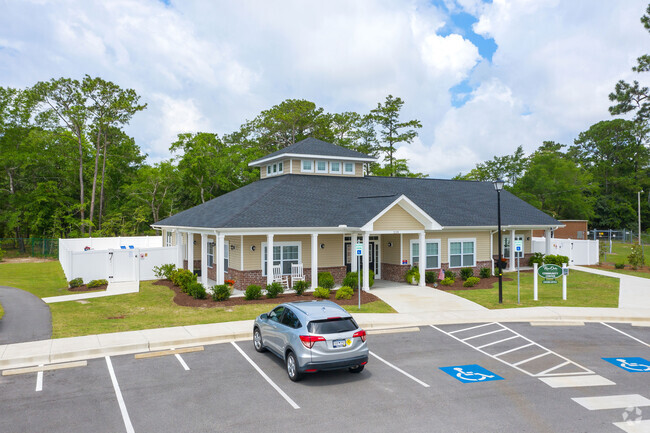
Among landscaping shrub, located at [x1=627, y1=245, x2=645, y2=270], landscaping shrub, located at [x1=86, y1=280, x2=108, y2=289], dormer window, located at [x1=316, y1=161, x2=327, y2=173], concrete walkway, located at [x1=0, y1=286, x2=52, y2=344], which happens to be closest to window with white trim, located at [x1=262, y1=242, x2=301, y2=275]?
dormer window, located at [x1=316, y1=161, x2=327, y2=173]

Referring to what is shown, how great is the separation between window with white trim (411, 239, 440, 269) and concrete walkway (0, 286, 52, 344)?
19.0 metres

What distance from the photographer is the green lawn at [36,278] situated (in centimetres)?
2517

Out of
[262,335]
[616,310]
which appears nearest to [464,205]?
[616,310]

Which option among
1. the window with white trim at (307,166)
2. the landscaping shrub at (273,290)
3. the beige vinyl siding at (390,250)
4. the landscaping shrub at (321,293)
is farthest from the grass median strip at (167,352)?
the window with white trim at (307,166)

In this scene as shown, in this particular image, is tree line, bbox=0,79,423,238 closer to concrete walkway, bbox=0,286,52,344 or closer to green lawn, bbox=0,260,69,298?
green lawn, bbox=0,260,69,298

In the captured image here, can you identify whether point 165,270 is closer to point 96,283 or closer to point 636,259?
point 96,283

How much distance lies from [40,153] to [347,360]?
56.6 meters

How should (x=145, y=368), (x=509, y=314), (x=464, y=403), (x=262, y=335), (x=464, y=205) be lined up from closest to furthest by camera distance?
(x=464, y=403) < (x=145, y=368) < (x=262, y=335) < (x=509, y=314) < (x=464, y=205)

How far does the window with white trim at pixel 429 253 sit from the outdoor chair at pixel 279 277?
8.09 meters

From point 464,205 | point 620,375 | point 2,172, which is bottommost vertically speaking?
point 620,375

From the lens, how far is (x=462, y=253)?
29.8m

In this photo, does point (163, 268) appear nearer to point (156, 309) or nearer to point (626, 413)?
point (156, 309)

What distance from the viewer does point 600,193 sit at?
80000 millimetres

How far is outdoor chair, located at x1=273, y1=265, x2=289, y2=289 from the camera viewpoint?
24.3 meters
